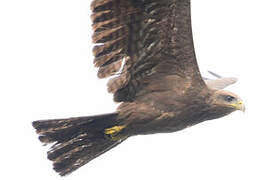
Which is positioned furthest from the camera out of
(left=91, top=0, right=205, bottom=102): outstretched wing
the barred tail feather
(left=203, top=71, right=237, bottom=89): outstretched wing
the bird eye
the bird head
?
(left=203, top=71, right=237, bottom=89): outstretched wing

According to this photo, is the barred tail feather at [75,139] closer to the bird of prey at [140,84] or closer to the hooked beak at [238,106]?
the bird of prey at [140,84]

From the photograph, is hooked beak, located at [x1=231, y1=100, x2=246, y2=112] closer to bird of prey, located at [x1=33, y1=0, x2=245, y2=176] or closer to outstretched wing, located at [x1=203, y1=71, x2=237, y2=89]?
bird of prey, located at [x1=33, y1=0, x2=245, y2=176]

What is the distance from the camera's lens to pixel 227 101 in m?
10.9

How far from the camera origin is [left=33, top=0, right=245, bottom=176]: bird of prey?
9898 mm

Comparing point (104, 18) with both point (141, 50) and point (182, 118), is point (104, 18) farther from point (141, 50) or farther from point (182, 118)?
point (182, 118)

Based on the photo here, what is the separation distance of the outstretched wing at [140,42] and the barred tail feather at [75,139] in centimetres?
51

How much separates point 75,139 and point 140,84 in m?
1.34

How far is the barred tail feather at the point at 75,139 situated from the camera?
34.9ft

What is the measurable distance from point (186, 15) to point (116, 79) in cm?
145

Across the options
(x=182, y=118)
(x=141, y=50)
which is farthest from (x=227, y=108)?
(x=141, y=50)

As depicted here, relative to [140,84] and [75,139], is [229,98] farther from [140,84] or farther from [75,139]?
[75,139]

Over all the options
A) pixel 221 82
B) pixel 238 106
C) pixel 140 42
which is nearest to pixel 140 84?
pixel 140 42

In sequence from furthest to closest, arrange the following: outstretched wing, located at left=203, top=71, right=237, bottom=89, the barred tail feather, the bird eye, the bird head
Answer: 1. outstretched wing, located at left=203, top=71, right=237, bottom=89
2. the bird eye
3. the bird head
4. the barred tail feather

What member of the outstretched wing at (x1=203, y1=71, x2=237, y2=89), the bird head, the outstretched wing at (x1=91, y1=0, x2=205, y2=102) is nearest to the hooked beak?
the bird head
